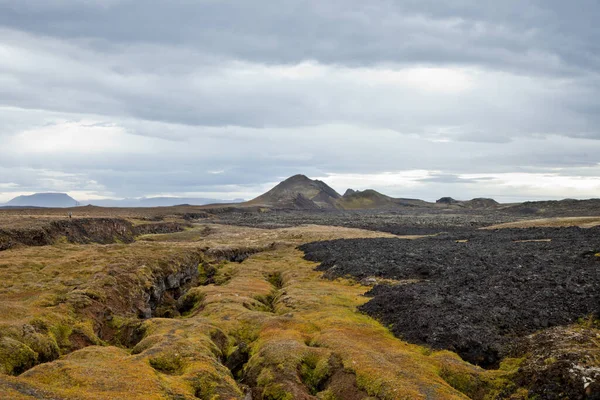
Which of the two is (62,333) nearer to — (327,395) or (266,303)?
(327,395)

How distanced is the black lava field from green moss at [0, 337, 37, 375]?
76.4 feet

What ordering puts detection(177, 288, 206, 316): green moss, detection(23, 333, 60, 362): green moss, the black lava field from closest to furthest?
detection(23, 333, 60, 362): green moss → the black lava field → detection(177, 288, 206, 316): green moss

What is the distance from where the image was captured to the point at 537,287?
3600 cm

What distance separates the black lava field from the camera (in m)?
27.8

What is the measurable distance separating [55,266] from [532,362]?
152 feet

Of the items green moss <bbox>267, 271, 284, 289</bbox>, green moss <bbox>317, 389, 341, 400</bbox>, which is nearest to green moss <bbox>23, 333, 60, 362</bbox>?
green moss <bbox>317, 389, 341, 400</bbox>

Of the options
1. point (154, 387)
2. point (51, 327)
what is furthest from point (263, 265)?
point (154, 387)

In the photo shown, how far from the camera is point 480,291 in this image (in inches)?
1460

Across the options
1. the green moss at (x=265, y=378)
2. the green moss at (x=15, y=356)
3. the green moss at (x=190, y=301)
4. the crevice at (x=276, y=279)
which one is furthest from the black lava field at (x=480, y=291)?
the green moss at (x=15, y=356)

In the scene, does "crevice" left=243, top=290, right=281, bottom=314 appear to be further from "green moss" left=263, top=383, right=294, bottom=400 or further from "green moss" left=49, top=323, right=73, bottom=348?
"green moss" left=263, top=383, right=294, bottom=400

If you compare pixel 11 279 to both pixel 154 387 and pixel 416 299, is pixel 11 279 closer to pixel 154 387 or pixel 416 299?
pixel 154 387

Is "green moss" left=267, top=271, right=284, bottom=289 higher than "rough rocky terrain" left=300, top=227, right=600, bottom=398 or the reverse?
the reverse

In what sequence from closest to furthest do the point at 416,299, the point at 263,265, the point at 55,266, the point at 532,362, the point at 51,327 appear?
the point at 532,362
the point at 51,327
the point at 416,299
the point at 55,266
the point at 263,265

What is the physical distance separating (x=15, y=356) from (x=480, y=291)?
115 feet
